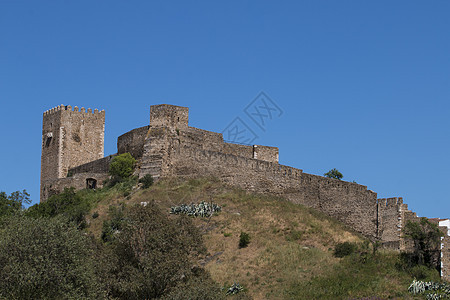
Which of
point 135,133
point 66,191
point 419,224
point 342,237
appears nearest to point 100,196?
point 66,191

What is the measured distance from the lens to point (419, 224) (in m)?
37.8

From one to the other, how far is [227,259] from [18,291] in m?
12.4

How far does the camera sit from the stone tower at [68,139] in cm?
6425

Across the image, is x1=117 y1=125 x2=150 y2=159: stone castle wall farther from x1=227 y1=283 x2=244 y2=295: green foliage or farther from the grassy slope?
x1=227 y1=283 x2=244 y2=295: green foliage

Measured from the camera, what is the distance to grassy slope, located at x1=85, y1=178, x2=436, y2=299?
36094mm

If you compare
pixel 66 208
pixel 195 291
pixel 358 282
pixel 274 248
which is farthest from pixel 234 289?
pixel 66 208

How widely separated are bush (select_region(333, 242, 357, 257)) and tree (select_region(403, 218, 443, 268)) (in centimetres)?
326

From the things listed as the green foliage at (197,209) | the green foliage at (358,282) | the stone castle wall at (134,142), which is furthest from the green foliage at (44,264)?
the stone castle wall at (134,142)

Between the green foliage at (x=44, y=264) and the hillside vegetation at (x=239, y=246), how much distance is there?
1.40 m

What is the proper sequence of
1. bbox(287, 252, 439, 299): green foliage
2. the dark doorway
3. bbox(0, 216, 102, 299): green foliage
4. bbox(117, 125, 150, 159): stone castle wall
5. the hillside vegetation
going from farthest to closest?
the dark doorway → bbox(117, 125, 150, 159): stone castle wall → the hillside vegetation → bbox(287, 252, 439, 299): green foliage → bbox(0, 216, 102, 299): green foliage

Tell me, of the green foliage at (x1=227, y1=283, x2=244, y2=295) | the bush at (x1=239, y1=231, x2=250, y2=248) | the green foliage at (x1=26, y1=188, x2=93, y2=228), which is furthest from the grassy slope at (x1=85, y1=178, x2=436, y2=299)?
the green foliage at (x1=26, y1=188, x2=93, y2=228)

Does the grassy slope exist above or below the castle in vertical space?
below

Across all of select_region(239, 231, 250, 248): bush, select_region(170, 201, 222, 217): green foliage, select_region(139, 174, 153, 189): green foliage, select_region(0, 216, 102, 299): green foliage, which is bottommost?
select_region(0, 216, 102, 299): green foliage

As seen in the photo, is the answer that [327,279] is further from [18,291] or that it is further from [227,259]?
[18,291]
